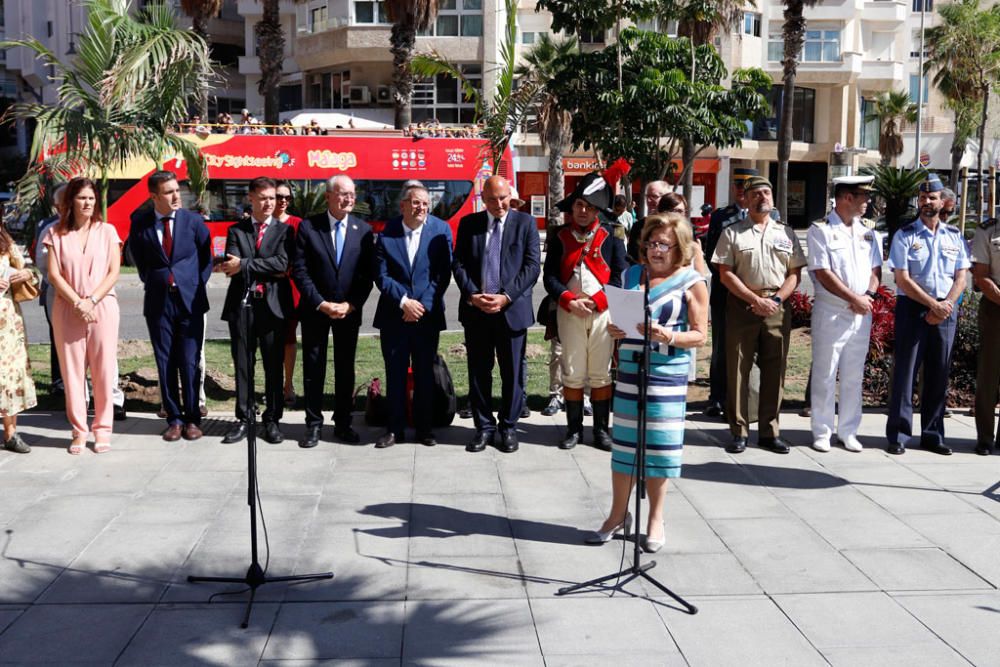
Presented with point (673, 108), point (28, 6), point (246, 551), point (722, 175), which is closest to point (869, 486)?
point (246, 551)

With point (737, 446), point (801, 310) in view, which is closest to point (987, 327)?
point (737, 446)

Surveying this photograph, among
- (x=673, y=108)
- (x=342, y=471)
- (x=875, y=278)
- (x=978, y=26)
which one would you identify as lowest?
(x=342, y=471)

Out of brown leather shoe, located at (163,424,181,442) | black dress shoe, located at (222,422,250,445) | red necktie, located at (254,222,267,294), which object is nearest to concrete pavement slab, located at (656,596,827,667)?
black dress shoe, located at (222,422,250,445)

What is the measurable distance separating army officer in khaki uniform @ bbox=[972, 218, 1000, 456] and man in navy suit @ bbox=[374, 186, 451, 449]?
4.04 m

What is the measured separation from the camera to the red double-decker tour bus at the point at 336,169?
85.2 feet

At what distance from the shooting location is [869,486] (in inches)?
290

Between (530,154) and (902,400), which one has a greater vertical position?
(530,154)

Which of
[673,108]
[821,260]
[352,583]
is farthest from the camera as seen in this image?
[673,108]

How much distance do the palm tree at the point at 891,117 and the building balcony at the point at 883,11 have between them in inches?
146

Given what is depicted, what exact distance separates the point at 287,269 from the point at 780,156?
2924 cm

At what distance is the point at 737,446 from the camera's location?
326 inches

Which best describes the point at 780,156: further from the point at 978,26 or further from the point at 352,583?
the point at 352,583

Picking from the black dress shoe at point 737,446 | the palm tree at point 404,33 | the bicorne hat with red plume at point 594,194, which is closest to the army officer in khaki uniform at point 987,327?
the black dress shoe at point 737,446

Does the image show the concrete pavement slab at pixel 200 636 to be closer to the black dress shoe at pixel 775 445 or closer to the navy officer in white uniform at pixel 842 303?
the black dress shoe at pixel 775 445
